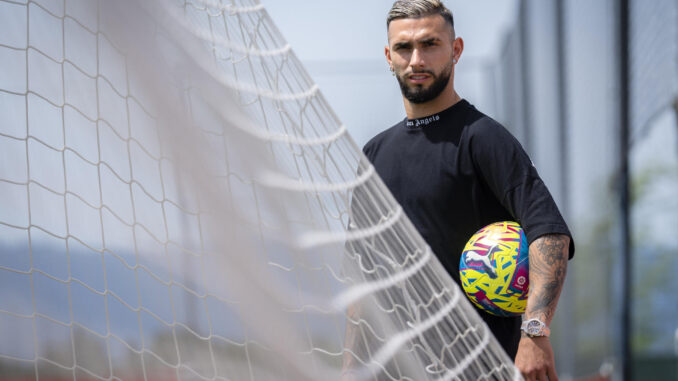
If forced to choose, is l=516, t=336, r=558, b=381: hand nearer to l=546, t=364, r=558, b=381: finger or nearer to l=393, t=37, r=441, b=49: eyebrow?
l=546, t=364, r=558, b=381: finger

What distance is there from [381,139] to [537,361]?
83cm

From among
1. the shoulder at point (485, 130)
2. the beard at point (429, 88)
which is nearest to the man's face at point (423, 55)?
the beard at point (429, 88)

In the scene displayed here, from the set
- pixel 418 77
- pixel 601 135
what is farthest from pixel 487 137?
pixel 601 135

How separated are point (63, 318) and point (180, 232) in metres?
0.36

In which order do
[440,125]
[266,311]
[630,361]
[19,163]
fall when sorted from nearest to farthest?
1. [266,311]
2. [19,163]
3. [440,125]
4. [630,361]

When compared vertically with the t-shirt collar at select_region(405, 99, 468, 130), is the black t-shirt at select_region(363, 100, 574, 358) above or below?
below

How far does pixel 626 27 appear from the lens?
6281mm

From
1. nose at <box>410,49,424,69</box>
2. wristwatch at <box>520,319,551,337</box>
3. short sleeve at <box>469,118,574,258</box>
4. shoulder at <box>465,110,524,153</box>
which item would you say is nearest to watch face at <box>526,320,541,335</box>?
wristwatch at <box>520,319,551,337</box>

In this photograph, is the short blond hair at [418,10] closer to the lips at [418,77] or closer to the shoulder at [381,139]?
the lips at [418,77]

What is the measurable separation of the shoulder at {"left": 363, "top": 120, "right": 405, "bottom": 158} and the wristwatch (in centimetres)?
72

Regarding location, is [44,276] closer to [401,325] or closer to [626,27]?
[401,325]

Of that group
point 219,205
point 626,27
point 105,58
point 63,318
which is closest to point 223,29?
point 105,58

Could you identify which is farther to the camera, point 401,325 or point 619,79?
point 619,79

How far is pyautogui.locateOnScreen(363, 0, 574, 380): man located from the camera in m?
2.10
